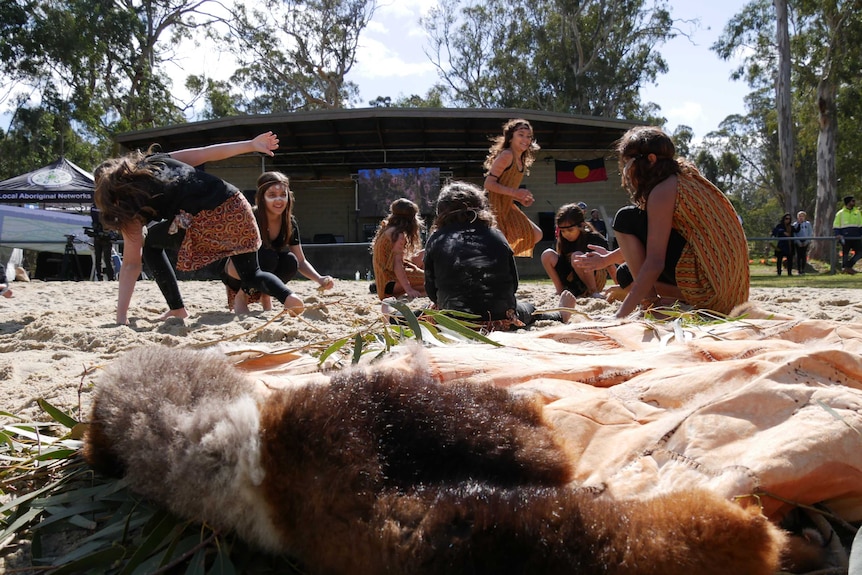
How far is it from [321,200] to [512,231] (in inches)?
621

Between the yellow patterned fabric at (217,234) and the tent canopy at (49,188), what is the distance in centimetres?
1295

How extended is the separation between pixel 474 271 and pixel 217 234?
215 centimetres

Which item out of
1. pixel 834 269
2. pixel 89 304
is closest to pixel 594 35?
pixel 834 269

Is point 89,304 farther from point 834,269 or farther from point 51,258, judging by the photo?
point 834,269

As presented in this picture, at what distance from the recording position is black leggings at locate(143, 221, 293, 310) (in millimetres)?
4727

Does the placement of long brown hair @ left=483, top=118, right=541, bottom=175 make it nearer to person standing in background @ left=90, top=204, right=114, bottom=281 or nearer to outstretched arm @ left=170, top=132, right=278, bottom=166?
outstretched arm @ left=170, top=132, right=278, bottom=166

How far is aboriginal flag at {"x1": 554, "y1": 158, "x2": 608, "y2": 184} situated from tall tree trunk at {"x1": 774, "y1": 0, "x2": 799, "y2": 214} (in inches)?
315

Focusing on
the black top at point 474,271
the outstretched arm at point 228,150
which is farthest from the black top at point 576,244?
the outstretched arm at point 228,150

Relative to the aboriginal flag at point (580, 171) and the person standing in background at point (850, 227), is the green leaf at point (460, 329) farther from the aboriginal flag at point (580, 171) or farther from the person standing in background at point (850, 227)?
Answer: the aboriginal flag at point (580, 171)

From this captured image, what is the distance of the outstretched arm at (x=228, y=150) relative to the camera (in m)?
4.50

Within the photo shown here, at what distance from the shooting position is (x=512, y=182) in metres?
6.60

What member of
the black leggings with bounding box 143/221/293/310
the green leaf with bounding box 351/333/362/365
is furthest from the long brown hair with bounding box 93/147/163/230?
the green leaf with bounding box 351/333/362/365

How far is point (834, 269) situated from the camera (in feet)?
42.7

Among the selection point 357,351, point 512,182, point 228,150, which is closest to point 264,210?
point 228,150
